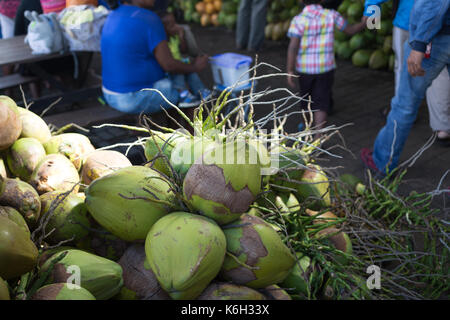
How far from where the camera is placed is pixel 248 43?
7582 millimetres

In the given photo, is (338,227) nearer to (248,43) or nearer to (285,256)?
(285,256)

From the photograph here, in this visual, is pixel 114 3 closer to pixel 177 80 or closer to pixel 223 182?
pixel 177 80

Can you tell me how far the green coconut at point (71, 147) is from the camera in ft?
5.74

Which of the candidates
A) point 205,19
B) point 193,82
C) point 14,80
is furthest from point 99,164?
point 205,19

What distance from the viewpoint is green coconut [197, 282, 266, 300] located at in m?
1.10

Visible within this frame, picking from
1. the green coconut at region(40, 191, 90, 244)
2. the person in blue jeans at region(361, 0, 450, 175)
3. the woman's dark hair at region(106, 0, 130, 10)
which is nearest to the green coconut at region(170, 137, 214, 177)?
the green coconut at region(40, 191, 90, 244)

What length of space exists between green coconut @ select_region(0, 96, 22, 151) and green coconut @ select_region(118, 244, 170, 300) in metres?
0.77

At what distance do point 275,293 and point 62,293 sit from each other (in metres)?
0.56

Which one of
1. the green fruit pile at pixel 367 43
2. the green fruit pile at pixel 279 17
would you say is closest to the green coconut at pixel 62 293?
the green fruit pile at pixel 367 43

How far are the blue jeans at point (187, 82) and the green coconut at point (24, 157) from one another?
2162mm

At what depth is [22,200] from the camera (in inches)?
51.3

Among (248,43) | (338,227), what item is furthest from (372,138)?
(248,43)

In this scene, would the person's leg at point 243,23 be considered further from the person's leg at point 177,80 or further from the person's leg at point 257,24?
the person's leg at point 177,80

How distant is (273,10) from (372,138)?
14.8ft
